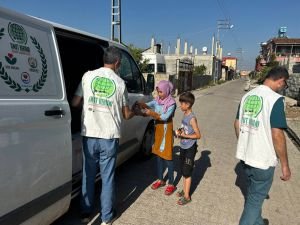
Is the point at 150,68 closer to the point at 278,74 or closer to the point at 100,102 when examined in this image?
the point at 100,102

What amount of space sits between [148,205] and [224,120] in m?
8.81

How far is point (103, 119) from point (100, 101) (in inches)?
7.3

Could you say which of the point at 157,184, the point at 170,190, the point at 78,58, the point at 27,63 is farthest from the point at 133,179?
the point at 27,63

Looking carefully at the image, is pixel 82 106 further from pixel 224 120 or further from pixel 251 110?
pixel 224 120

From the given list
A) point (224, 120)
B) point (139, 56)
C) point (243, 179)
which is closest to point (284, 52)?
point (139, 56)

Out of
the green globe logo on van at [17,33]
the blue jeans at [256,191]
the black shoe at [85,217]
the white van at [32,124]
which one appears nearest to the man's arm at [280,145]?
the blue jeans at [256,191]

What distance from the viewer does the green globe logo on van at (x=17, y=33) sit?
2627 mm

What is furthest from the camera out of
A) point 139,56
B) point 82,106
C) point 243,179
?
point 139,56

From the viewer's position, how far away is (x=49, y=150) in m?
2.87

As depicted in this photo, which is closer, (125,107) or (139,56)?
(125,107)

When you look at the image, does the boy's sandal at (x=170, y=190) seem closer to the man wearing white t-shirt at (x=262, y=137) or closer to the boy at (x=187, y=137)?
the boy at (x=187, y=137)

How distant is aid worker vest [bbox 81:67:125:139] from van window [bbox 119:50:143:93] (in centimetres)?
156

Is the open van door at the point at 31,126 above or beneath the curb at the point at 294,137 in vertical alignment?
above

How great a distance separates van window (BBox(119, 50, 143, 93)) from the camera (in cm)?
513
